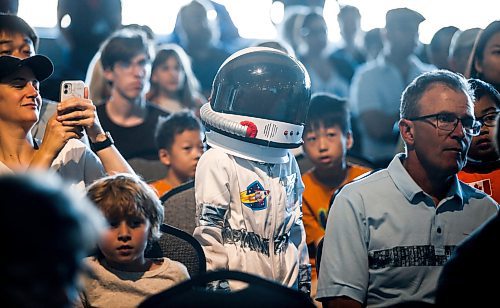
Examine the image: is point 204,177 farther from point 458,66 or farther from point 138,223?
point 458,66

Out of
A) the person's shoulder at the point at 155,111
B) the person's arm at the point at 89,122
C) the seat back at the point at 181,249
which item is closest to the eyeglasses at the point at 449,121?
the seat back at the point at 181,249

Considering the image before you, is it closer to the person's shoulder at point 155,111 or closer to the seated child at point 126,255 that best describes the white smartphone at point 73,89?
the seated child at point 126,255

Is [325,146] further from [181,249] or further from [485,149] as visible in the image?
[181,249]

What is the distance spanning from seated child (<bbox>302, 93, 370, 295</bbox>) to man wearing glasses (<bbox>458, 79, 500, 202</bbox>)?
0.92 metres

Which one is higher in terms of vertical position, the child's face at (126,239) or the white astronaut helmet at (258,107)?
the white astronaut helmet at (258,107)

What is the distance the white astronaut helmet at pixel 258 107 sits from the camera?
3322 mm

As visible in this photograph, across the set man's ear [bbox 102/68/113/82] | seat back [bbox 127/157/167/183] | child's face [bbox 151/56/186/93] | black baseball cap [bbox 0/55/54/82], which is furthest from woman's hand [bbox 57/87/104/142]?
child's face [bbox 151/56/186/93]

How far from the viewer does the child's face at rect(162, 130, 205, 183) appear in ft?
15.3

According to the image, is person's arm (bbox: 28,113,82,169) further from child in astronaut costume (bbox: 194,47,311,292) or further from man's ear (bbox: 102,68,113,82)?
man's ear (bbox: 102,68,113,82)

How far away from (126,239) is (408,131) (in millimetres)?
1124

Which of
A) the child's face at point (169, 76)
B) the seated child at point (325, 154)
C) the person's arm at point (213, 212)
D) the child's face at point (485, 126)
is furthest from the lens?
the child's face at point (169, 76)

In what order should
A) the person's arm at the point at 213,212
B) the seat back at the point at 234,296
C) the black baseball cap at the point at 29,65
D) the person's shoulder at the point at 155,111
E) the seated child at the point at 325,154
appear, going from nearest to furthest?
1. the seat back at the point at 234,296
2. the person's arm at the point at 213,212
3. the black baseball cap at the point at 29,65
4. the seated child at the point at 325,154
5. the person's shoulder at the point at 155,111

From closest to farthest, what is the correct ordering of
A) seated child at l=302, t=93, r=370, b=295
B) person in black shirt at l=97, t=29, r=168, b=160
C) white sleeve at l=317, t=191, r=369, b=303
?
white sleeve at l=317, t=191, r=369, b=303 < seated child at l=302, t=93, r=370, b=295 < person in black shirt at l=97, t=29, r=168, b=160

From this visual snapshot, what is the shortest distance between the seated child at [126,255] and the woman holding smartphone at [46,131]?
0.32 metres
